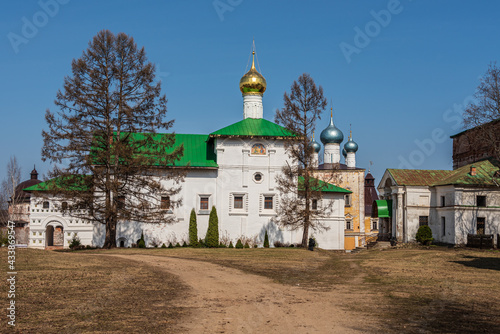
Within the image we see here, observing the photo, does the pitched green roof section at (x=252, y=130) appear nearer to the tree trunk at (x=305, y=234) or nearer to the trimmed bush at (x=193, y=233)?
the trimmed bush at (x=193, y=233)

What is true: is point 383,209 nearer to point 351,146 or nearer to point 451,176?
point 451,176

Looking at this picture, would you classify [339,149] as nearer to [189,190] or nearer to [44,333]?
[189,190]

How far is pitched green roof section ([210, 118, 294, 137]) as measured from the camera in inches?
1341

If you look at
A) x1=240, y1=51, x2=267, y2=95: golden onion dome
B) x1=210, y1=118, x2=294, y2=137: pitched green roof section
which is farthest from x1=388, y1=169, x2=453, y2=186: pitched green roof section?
x1=240, y1=51, x2=267, y2=95: golden onion dome

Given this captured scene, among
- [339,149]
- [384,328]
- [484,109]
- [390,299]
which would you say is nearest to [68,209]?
[390,299]

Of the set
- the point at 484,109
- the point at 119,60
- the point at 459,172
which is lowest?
the point at 459,172

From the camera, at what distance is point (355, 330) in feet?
27.4

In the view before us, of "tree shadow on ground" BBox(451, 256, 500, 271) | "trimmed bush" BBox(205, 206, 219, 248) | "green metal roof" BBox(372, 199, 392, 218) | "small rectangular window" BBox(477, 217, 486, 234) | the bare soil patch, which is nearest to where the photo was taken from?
the bare soil patch

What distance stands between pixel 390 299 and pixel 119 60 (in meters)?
22.8

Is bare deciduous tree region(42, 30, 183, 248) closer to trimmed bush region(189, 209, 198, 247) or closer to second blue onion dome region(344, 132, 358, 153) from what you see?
trimmed bush region(189, 209, 198, 247)

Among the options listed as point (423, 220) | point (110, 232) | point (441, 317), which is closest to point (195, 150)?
point (110, 232)

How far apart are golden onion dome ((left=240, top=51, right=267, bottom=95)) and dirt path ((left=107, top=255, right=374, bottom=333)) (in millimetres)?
23724

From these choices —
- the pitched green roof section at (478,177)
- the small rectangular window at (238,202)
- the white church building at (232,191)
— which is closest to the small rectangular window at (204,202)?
the white church building at (232,191)

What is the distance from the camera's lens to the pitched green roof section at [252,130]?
3406 cm
